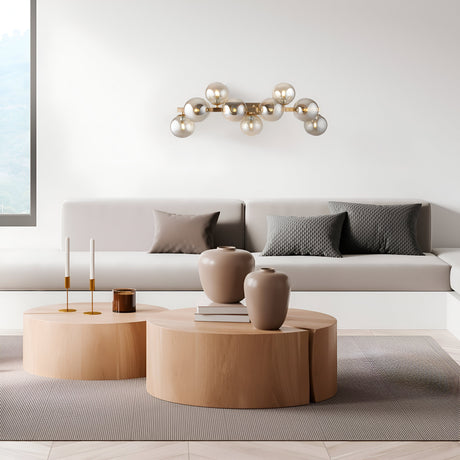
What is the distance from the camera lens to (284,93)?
5379 mm

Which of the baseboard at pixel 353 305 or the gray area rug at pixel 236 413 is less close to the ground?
the baseboard at pixel 353 305

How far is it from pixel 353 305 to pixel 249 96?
1.93 metres

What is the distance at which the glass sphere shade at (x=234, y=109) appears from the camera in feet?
17.5

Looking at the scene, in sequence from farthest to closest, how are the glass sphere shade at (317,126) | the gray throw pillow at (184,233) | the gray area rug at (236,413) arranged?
the glass sphere shade at (317,126), the gray throw pillow at (184,233), the gray area rug at (236,413)

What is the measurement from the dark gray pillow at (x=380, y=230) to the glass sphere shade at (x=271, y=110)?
88cm

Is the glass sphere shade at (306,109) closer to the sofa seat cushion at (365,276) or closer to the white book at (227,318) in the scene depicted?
the sofa seat cushion at (365,276)

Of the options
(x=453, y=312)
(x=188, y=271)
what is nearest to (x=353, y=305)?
(x=453, y=312)

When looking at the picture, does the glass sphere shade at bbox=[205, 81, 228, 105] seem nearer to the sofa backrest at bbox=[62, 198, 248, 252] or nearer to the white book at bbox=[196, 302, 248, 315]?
the sofa backrest at bbox=[62, 198, 248, 252]

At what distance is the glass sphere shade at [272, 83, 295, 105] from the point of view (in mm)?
5379

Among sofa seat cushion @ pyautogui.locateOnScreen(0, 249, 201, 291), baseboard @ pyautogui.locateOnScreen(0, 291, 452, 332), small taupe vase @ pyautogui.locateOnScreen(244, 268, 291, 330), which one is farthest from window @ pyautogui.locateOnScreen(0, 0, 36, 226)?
small taupe vase @ pyautogui.locateOnScreen(244, 268, 291, 330)

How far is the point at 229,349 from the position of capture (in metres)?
2.86

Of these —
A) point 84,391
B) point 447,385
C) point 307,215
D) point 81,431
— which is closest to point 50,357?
point 84,391

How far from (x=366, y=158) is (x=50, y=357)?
3.17 m

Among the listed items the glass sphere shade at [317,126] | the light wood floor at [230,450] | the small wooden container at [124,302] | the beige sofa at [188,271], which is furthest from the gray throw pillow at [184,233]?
the light wood floor at [230,450]
